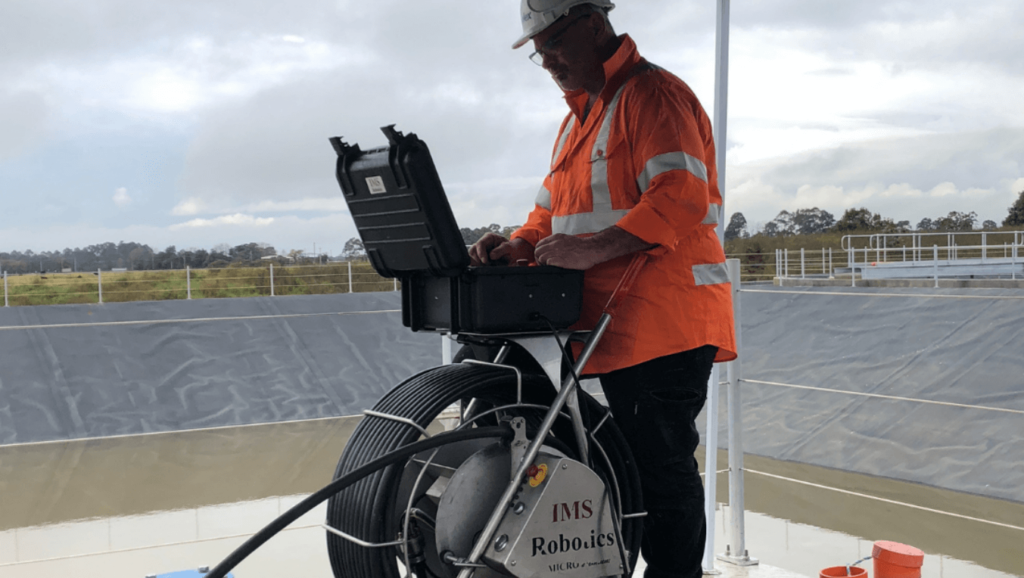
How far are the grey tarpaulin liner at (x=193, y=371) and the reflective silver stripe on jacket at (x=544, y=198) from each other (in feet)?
20.7

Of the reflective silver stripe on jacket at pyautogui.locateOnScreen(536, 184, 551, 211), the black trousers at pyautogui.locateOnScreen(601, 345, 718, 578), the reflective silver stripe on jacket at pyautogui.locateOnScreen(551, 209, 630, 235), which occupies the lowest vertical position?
the black trousers at pyautogui.locateOnScreen(601, 345, 718, 578)

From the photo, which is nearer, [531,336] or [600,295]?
[531,336]

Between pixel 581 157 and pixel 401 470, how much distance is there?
2.18 feet

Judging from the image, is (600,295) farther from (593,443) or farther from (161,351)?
(161,351)

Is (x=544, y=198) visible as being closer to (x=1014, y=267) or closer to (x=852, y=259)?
(x=852, y=259)

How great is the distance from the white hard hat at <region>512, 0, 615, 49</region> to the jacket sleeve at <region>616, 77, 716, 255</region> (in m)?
0.18

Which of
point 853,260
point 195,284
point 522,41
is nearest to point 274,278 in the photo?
point 195,284

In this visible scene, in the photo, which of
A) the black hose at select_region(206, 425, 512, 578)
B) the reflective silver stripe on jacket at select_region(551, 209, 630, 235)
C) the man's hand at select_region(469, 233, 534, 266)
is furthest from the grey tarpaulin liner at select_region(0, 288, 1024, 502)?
the black hose at select_region(206, 425, 512, 578)

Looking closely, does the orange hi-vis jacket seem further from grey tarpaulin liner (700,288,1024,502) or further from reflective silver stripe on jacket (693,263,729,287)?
grey tarpaulin liner (700,288,1024,502)

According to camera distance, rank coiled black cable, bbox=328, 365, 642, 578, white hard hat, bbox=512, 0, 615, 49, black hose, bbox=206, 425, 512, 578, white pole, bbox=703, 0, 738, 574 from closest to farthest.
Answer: black hose, bbox=206, 425, 512, 578, coiled black cable, bbox=328, 365, 642, 578, white hard hat, bbox=512, 0, 615, 49, white pole, bbox=703, 0, 738, 574

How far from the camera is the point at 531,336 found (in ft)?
4.53

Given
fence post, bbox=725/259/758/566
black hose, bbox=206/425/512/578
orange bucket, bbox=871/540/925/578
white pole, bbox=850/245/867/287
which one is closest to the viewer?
black hose, bbox=206/425/512/578

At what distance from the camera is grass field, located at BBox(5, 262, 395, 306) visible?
1350cm

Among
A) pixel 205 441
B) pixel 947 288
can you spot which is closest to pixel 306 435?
pixel 205 441
